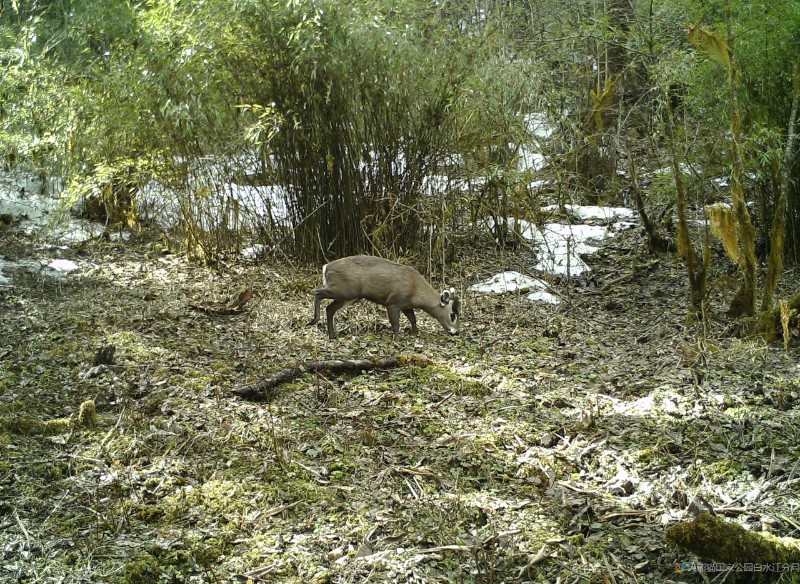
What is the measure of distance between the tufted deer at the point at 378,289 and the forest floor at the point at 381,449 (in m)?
0.25

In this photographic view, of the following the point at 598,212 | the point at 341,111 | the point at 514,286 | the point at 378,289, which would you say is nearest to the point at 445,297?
the point at 378,289

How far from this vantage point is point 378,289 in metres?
5.96

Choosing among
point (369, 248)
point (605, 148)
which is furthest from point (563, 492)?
point (605, 148)

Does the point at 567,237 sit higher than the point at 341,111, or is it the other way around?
the point at 341,111

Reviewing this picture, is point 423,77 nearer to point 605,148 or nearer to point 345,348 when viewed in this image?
point 345,348

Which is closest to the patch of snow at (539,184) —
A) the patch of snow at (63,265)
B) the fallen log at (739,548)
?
the patch of snow at (63,265)

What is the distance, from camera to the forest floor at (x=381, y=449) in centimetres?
281

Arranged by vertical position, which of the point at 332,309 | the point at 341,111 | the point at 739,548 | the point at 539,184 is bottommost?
the point at 739,548

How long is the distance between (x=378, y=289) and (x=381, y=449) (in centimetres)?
233

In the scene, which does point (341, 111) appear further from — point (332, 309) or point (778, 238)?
point (778, 238)

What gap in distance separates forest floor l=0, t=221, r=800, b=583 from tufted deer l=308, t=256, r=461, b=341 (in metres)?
0.25

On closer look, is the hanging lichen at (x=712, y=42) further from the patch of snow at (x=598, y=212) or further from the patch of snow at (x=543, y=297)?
the patch of snow at (x=598, y=212)

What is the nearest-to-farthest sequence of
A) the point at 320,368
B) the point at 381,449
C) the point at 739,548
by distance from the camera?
the point at 739,548
the point at 381,449
the point at 320,368

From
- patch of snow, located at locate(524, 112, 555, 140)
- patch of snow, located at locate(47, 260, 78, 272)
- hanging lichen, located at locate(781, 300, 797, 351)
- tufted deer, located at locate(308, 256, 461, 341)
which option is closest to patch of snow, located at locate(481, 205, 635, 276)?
patch of snow, located at locate(524, 112, 555, 140)
